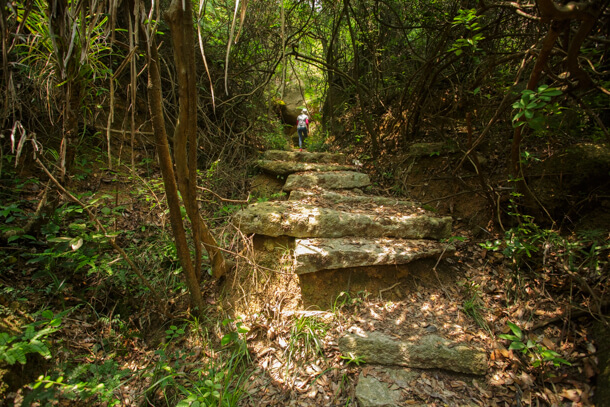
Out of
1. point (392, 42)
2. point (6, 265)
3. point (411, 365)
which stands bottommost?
point (411, 365)

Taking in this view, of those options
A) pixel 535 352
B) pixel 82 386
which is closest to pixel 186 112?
pixel 82 386

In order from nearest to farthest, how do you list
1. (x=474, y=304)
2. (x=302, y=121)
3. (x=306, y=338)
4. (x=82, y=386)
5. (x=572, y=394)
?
(x=82, y=386)
(x=572, y=394)
(x=306, y=338)
(x=474, y=304)
(x=302, y=121)

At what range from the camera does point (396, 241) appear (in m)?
2.70

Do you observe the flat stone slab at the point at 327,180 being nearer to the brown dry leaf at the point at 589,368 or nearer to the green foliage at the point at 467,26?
the green foliage at the point at 467,26

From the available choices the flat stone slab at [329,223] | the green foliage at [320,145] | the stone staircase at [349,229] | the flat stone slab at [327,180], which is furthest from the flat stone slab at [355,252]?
the green foliage at [320,145]

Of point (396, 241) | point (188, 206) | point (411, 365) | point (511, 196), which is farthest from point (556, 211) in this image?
point (188, 206)

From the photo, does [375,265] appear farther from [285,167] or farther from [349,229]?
[285,167]

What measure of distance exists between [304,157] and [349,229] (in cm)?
261

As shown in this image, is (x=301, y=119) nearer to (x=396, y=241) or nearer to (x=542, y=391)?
(x=396, y=241)

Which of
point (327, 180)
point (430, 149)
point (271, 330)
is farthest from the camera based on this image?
point (327, 180)

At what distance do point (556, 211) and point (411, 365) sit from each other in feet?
6.30

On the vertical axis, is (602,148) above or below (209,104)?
below

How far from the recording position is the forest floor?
168cm

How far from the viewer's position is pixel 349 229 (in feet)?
8.91
